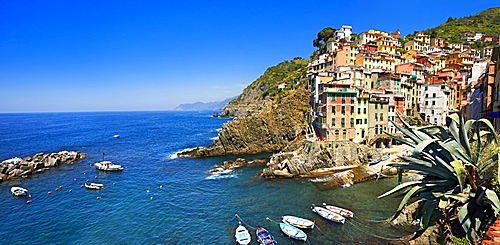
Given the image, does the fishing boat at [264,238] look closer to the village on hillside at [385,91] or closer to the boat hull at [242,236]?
the boat hull at [242,236]

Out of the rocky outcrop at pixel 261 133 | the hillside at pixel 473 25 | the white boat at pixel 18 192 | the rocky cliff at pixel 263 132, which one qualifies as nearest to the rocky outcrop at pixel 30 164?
the white boat at pixel 18 192

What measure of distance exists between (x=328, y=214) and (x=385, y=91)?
4000 centimetres

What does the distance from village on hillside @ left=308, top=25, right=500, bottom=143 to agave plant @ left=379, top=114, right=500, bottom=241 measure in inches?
896

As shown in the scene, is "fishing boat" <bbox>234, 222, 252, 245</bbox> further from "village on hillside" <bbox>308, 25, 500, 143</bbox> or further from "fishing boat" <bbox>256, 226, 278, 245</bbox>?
"village on hillside" <bbox>308, 25, 500, 143</bbox>

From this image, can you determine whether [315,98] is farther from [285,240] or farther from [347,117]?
[285,240]

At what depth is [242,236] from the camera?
25.3 meters

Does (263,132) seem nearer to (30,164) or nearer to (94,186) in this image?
(94,186)

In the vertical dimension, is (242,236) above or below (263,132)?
below

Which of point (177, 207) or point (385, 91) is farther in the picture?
point (385, 91)

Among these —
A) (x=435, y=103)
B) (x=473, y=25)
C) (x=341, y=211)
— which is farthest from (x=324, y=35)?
(x=473, y=25)

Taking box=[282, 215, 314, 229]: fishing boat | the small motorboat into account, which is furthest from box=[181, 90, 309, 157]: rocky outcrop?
box=[282, 215, 314, 229]: fishing boat

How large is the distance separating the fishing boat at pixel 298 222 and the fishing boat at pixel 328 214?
2.51m

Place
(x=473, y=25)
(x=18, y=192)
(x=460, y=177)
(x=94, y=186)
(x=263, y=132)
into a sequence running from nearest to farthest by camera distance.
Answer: (x=460, y=177) < (x=18, y=192) < (x=94, y=186) < (x=263, y=132) < (x=473, y=25)

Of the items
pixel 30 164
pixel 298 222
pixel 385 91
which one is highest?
pixel 385 91
